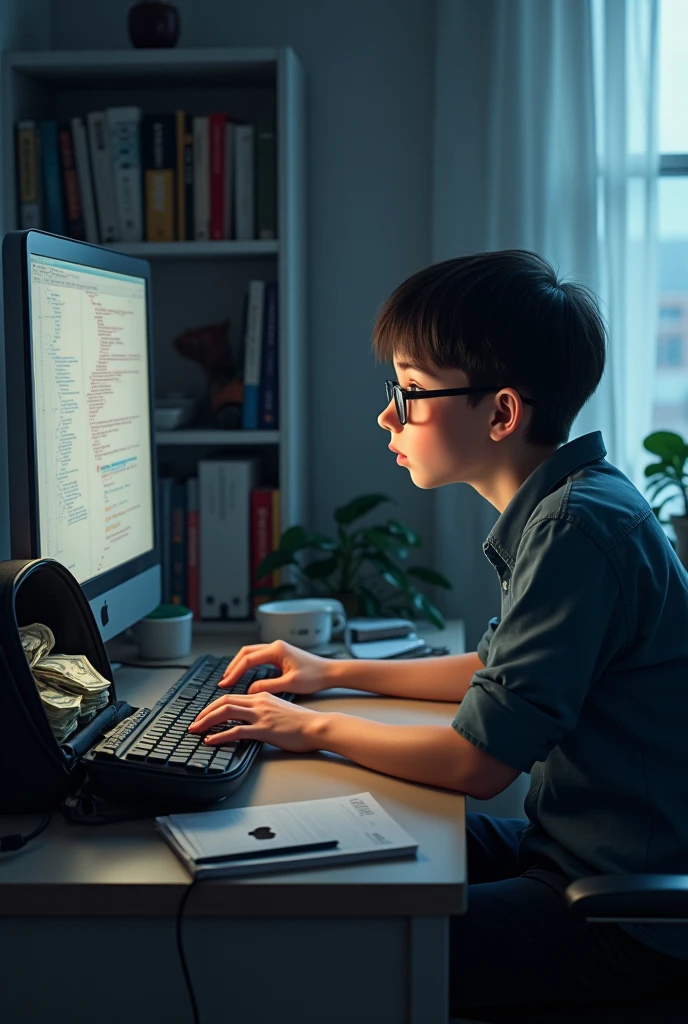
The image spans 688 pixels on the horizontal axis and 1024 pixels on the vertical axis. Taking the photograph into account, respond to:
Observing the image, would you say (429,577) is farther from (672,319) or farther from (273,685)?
(672,319)

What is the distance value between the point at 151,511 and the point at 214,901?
2.96 ft

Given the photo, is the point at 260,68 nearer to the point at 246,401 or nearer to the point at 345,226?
the point at 345,226

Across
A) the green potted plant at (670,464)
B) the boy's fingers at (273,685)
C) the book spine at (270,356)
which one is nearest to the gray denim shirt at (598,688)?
the boy's fingers at (273,685)

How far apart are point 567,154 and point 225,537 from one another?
40.9 inches

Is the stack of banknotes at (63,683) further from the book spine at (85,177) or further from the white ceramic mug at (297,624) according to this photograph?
the book spine at (85,177)

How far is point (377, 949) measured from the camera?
884 mm

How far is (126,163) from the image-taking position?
6.59ft

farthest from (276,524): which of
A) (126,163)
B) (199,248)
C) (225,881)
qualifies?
(225,881)

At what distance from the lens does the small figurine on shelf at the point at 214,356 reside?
82.4 inches

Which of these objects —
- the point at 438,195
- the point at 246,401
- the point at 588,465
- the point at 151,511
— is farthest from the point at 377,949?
the point at 438,195

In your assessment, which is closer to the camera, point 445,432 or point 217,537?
point 445,432

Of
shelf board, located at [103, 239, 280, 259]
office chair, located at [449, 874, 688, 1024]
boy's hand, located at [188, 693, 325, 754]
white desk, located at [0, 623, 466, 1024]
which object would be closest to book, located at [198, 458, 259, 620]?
shelf board, located at [103, 239, 280, 259]

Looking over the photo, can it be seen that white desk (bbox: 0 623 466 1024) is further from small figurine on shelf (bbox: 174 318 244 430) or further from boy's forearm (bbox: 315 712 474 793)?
small figurine on shelf (bbox: 174 318 244 430)

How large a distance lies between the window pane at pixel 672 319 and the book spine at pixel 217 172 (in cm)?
95
